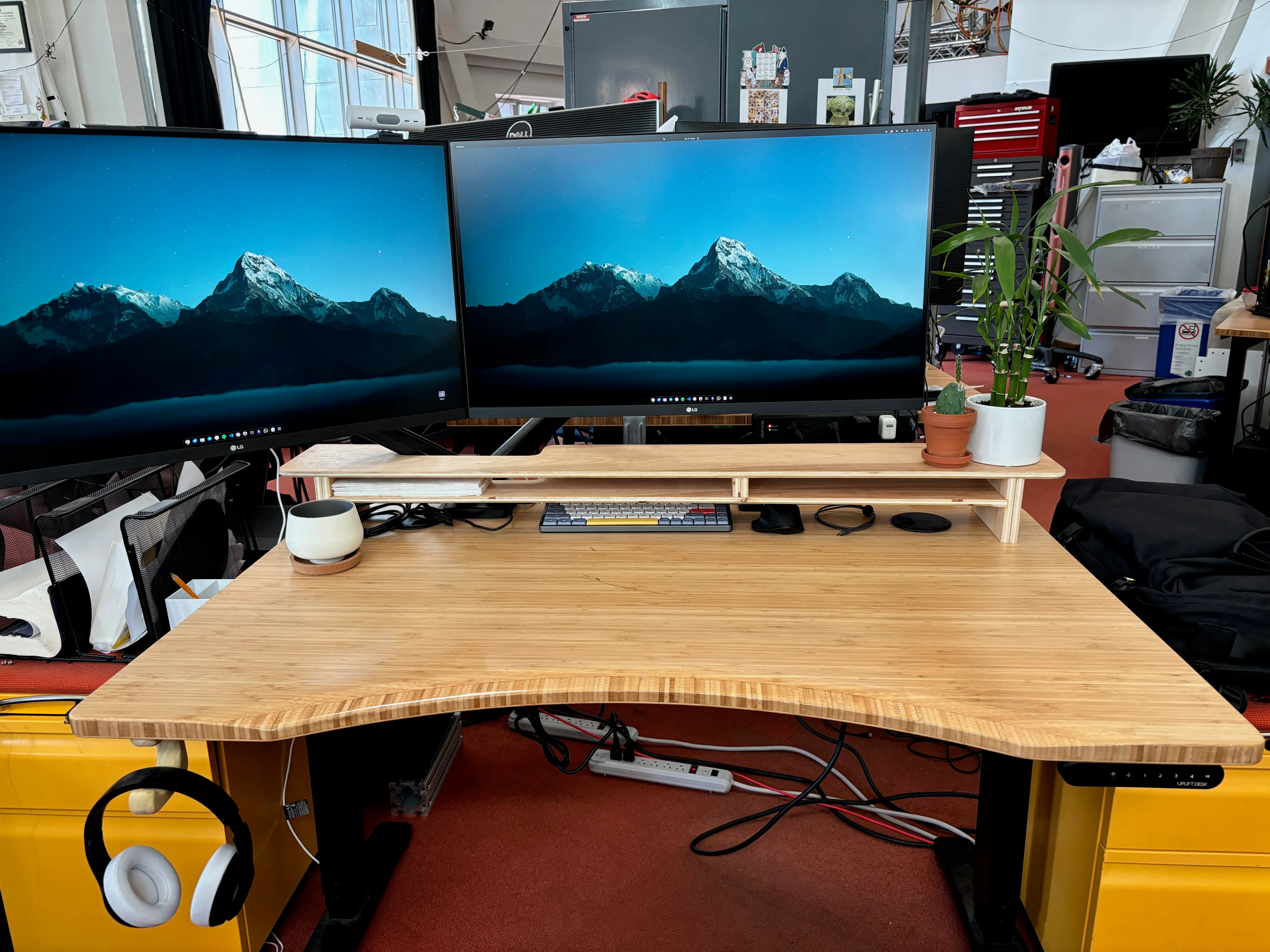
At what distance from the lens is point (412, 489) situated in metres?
1.40

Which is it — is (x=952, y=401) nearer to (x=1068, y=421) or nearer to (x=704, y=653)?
(x=704, y=653)

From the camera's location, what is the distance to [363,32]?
635cm

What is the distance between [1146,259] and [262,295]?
616 cm

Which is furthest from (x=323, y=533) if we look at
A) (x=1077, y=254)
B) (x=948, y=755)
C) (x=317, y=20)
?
(x=317, y=20)

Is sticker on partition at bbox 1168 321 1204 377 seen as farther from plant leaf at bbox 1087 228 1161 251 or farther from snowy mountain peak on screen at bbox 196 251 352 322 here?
snowy mountain peak on screen at bbox 196 251 352 322

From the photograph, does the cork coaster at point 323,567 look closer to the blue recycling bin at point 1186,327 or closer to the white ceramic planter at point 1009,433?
the white ceramic planter at point 1009,433

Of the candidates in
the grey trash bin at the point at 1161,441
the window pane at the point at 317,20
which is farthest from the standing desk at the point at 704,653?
the window pane at the point at 317,20

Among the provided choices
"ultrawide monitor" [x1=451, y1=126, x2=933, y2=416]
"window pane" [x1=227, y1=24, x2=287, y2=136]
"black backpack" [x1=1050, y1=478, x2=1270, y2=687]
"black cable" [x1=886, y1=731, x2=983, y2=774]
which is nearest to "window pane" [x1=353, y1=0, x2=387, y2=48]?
"window pane" [x1=227, y1=24, x2=287, y2=136]

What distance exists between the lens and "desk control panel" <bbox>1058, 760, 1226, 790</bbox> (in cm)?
96

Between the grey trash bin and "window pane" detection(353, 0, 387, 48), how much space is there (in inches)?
210

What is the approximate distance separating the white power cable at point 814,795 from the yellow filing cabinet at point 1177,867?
477 mm

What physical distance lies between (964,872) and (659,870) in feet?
1.80

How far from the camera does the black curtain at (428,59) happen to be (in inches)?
278

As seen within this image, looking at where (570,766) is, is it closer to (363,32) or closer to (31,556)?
(31,556)
